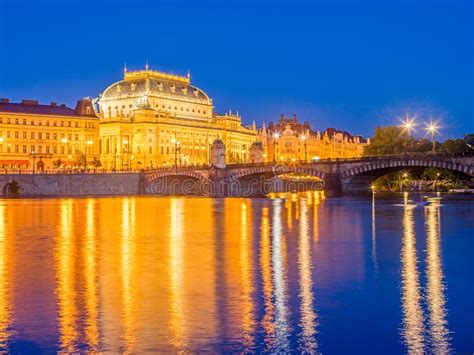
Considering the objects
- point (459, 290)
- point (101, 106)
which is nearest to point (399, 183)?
point (101, 106)

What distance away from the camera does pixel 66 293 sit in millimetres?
21844

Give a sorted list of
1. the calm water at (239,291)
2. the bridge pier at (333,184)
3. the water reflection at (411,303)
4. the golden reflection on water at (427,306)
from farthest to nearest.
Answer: the bridge pier at (333,184) → the calm water at (239,291) → the water reflection at (411,303) → the golden reflection on water at (427,306)

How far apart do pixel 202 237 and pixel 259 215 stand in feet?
65.7

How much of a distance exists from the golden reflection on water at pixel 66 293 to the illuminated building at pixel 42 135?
115340 millimetres

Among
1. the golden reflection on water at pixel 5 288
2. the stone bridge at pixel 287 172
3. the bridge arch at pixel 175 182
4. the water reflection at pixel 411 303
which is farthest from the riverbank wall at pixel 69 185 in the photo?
the water reflection at pixel 411 303

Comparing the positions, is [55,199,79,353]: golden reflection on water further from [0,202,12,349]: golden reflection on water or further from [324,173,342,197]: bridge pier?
[324,173,342,197]: bridge pier

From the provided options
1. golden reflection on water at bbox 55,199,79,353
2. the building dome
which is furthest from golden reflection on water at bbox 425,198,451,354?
the building dome

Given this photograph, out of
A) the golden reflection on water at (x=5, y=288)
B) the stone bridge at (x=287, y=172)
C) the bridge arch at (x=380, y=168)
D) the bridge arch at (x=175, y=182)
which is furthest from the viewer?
the bridge arch at (x=175, y=182)

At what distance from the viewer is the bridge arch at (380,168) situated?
280ft

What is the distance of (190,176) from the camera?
121m

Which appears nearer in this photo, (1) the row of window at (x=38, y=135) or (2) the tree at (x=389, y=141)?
(2) the tree at (x=389, y=141)

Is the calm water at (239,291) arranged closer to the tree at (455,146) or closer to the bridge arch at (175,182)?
the bridge arch at (175,182)

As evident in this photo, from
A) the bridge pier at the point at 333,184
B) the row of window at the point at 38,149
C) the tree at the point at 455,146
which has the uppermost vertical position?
the row of window at the point at 38,149

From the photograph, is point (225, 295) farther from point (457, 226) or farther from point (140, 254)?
point (457, 226)
